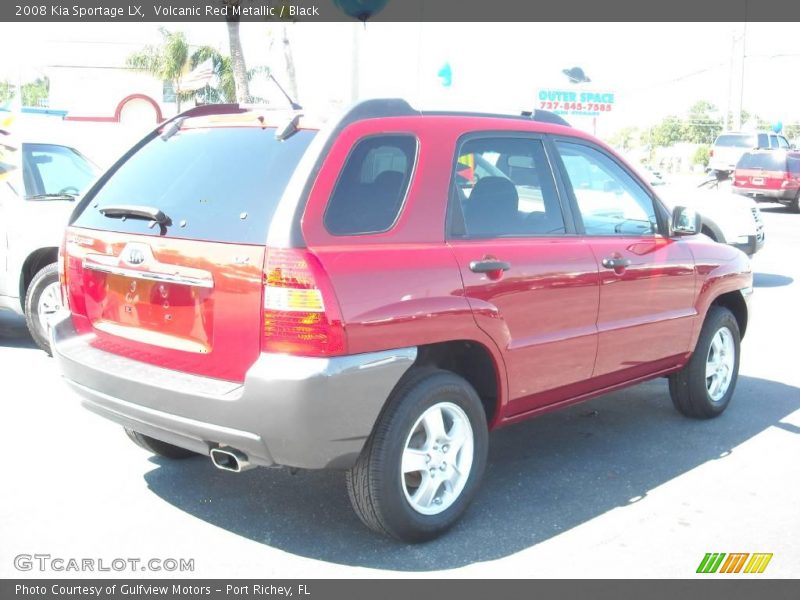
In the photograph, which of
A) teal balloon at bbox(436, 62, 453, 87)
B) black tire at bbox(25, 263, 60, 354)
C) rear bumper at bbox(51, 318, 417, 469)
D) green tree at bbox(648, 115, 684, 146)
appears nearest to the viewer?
rear bumper at bbox(51, 318, 417, 469)

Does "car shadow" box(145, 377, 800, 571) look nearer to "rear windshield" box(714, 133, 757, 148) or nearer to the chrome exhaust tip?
the chrome exhaust tip

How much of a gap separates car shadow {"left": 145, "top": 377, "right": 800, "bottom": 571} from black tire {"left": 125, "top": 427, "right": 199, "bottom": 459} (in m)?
0.05

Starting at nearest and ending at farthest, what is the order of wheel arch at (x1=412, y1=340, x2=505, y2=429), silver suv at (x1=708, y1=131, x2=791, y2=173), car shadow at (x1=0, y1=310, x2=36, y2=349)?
wheel arch at (x1=412, y1=340, x2=505, y2=429)
car shadow at (x1=0, y1=310, x2=36, y2=349)
silver suv at (x1=708, y1=131, x2=791, y2=173)

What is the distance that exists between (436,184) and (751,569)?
7.09 feet

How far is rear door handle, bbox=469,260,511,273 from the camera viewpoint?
3.86 m

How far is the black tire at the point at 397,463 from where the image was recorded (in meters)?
3.56

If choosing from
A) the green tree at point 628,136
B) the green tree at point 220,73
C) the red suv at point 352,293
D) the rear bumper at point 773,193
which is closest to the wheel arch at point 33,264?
the red suv at point 352,293

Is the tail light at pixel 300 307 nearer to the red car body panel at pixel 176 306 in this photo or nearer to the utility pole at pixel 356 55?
the red car body panel at pixel 176 306

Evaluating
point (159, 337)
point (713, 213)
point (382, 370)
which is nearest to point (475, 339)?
point (382, 370)

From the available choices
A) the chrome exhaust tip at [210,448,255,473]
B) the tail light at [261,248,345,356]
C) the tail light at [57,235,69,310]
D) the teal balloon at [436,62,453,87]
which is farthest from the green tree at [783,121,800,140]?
the chrome exhaust tip at [210,448,255,473]

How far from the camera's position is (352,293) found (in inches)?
133

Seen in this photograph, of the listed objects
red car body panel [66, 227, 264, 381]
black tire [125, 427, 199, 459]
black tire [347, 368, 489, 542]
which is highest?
red car body panel [66, 227, 264, 381]

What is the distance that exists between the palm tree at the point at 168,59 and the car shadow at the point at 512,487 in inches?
1195

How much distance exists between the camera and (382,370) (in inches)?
136
